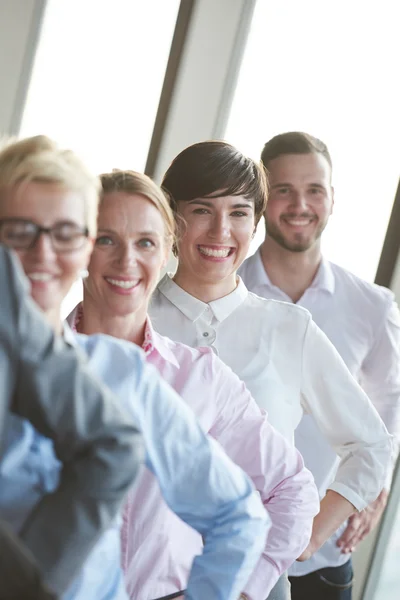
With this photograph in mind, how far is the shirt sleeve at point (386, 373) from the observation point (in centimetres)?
271

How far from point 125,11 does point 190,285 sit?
82.7 inches

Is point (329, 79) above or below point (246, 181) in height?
above

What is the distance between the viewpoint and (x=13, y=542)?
2.29 feet

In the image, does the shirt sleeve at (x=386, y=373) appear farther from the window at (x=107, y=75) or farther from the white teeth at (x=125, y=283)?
the window at (x=107, y=75)

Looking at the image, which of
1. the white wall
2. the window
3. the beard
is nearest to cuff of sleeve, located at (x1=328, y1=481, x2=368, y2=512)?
the beard

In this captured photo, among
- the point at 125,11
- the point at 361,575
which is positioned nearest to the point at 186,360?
the point at 361,575

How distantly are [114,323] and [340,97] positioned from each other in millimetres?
2212

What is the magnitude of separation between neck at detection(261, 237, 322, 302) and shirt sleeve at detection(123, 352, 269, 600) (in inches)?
63.1

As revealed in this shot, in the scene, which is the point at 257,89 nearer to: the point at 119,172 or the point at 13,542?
the point at 119,172

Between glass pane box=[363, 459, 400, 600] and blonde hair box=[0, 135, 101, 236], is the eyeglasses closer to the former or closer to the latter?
blonde hair box=[0, 135, 101, 236]

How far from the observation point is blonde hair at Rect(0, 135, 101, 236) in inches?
40.4

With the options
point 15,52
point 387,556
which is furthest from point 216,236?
point 15,52

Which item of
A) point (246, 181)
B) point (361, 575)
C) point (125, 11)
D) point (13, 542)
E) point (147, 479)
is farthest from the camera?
point (125, 11)

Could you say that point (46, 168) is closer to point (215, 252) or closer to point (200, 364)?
point (200, 364)
